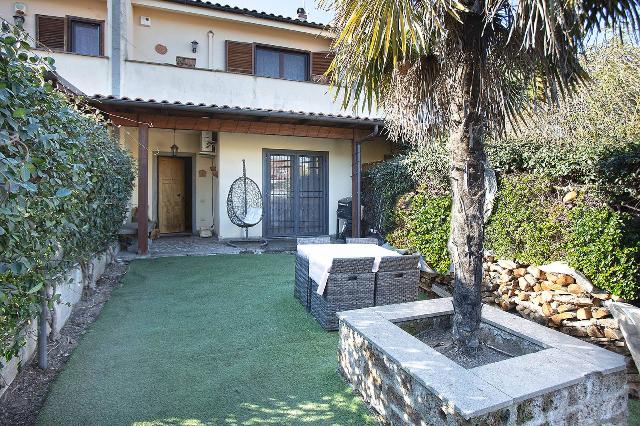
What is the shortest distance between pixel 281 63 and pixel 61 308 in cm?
962

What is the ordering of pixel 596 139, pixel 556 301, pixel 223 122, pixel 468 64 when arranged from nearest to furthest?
pixel 468 64 → pixel 556 301 → pixel 596 139 → pixel 223 122

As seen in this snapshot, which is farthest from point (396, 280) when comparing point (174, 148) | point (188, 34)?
point (188, 34)

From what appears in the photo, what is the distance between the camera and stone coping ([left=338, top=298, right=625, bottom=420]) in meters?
2.17

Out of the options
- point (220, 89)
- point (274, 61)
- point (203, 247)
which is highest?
point (274, 61)

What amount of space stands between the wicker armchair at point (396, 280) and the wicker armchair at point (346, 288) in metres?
0.12

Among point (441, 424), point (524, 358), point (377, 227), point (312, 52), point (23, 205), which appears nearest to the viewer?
point (23, 205)

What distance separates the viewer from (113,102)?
7359 mm

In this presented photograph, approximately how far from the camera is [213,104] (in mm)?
9547

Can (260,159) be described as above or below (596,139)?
above

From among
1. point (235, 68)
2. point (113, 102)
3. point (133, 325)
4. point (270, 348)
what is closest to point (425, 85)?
point (270, 348)

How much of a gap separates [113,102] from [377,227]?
565 cm

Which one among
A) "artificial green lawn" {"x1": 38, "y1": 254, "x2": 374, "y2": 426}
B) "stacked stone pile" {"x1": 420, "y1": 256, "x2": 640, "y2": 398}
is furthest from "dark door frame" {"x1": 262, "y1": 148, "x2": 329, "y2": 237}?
"stacked stone pile" {"x1": 420, "y1": 256, "x2": 640, "y2": 398}

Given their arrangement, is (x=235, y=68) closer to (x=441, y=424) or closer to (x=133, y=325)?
(x=133, y=325)

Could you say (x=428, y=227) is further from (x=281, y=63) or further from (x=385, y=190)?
(x=281, y=63)
